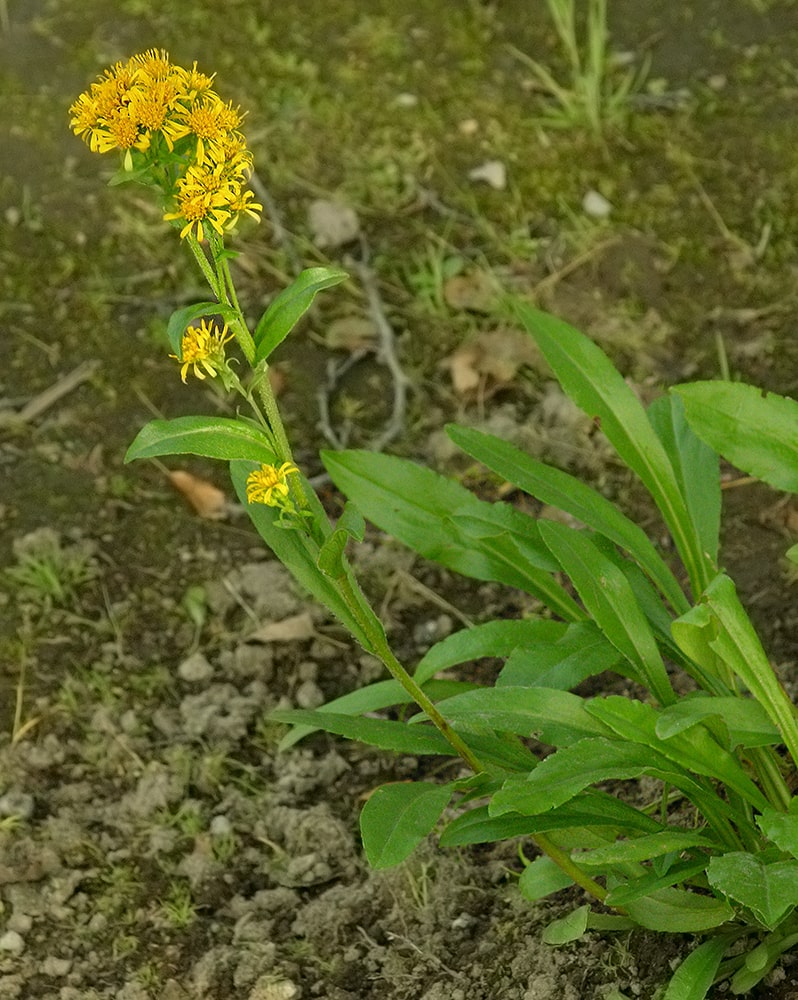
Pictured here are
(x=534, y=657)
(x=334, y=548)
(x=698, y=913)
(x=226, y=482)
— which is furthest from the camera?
(x=226, y=482)

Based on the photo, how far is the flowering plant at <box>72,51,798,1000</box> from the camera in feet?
5.41

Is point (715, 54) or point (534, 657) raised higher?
point (715, 54)

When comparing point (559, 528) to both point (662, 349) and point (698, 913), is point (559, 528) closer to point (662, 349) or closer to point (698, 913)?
point (698, 913)

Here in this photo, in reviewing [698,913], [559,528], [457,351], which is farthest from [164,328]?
[698,913]

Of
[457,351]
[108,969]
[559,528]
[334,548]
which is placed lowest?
[108,969]

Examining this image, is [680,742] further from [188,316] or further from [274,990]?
[188,316]

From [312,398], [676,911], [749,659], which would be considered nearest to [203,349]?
[749,659]

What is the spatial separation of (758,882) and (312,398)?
1.80 metres

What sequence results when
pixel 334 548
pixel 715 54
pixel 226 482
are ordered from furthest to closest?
pixel 715 54
pixel 226 482
pixel 334 548

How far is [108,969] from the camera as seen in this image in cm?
222

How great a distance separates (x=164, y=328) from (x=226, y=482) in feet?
1.63

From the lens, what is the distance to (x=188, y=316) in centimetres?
166

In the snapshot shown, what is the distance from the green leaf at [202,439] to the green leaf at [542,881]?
803mm

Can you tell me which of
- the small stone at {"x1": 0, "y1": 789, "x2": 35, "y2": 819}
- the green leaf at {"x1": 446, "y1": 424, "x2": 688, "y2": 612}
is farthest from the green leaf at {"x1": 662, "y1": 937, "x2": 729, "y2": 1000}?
the small stone at {"x1": 0, "y1": 789, "x2": 35, "y2": 819}
